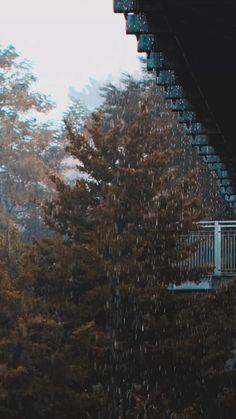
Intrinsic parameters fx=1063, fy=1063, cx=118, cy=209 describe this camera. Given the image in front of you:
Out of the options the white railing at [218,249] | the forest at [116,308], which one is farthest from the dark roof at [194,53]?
the white railing at [218,249]

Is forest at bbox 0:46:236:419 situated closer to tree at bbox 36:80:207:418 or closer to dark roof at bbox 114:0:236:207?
tree at bbox 36:80:207:418

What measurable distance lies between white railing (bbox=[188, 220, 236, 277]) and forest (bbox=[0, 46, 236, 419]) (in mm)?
4040

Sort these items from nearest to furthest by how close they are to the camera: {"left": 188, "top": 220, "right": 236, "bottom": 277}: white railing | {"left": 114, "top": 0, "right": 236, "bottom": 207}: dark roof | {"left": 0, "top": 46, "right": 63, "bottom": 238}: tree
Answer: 1. {"left": 114, "top": 0, "right": 236, "bottom": 207}: dark roof
2. {"left": 188, "top": 220, "right": 236, "bottom": 277}: white railing
3. {"left": 0, "top": 46, "right": 63, "bottom": 238}: tree

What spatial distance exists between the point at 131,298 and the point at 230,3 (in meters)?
13.5

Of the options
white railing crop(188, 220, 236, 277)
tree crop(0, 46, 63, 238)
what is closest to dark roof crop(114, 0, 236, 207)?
white railing crop(188, 220, 236, 277)

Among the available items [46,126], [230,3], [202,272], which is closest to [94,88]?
[46,126]

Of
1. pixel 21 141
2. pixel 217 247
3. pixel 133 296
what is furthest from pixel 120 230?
pixel 21 141

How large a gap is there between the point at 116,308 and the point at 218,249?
6.85 meters

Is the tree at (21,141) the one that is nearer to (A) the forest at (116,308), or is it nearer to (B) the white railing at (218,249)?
(B) the white railing at (218,249)

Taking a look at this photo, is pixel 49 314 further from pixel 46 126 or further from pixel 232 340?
pixel 46 126

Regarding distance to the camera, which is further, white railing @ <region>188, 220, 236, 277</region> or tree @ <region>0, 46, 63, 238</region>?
tree @ <region>0, 46, 63, 238</region>

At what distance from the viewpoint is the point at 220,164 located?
15016mm

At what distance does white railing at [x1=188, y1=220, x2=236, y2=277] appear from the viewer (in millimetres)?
25844

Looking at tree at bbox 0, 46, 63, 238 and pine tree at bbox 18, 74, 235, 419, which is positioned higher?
tree at bbox 0, 46, 63, 238
